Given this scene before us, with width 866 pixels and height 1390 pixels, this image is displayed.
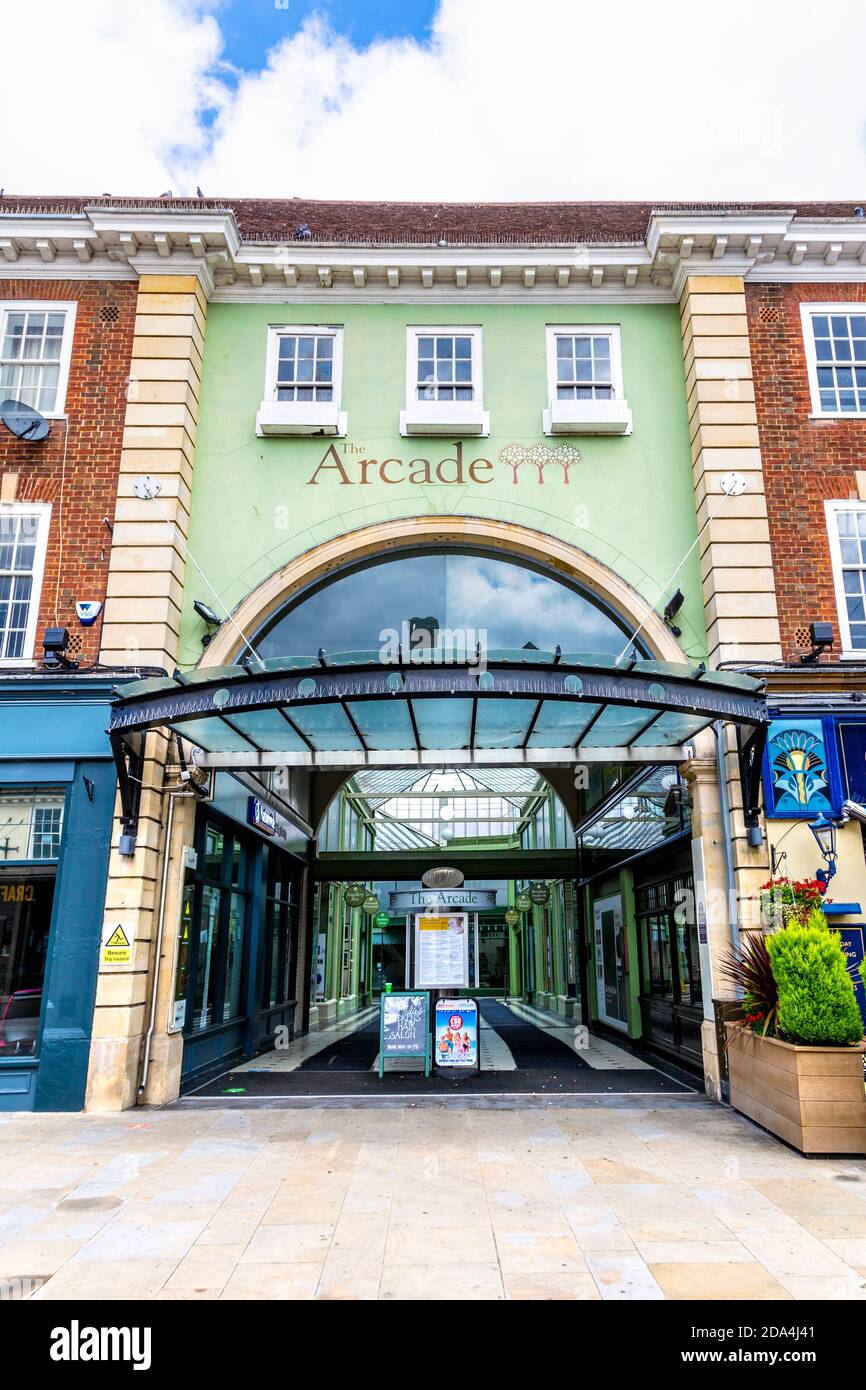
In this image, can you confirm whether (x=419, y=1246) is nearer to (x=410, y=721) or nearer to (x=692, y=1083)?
(x=410, y=721)

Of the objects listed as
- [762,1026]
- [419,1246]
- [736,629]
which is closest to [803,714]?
[736,629]

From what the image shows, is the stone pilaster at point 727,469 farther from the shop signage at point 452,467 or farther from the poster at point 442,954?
the poster at point 442,954

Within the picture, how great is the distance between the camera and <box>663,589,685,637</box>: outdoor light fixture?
414 inches

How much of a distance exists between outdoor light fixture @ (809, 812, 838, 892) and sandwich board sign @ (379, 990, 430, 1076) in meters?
4.87

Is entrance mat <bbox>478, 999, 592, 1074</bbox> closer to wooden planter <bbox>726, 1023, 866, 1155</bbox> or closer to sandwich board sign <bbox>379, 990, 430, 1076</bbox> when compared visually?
sandwich board sign <bbox>379, 990, 430, 1076</bbox>

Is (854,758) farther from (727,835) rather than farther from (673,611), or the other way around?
(673,611)

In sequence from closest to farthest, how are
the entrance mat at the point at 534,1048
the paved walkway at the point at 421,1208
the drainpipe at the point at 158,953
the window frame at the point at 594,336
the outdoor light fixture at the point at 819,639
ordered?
1. the paved walkway at the point at 421,1208
2. the drainpipe at the point at 158,953
3. the outdoor light fixture at the point at 819,639
4. the window frame at the point at 594,336
5. the entrance mat at the point at 534,1048

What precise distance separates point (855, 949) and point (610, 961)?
7956 millimetres

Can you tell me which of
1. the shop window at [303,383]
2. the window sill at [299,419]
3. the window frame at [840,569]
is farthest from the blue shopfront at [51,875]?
the window frame at [840,569]

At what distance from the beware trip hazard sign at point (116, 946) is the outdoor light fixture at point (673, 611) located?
710cm

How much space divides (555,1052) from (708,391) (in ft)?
32.7

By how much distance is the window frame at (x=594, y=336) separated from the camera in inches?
455

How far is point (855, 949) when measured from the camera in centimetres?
905

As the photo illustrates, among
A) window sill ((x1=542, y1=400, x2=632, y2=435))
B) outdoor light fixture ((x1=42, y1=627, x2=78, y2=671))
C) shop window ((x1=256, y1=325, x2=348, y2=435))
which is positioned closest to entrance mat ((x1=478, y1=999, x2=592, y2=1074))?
outdoor light fixture ((x1=42, y1=627, x2=78, y2=671))
